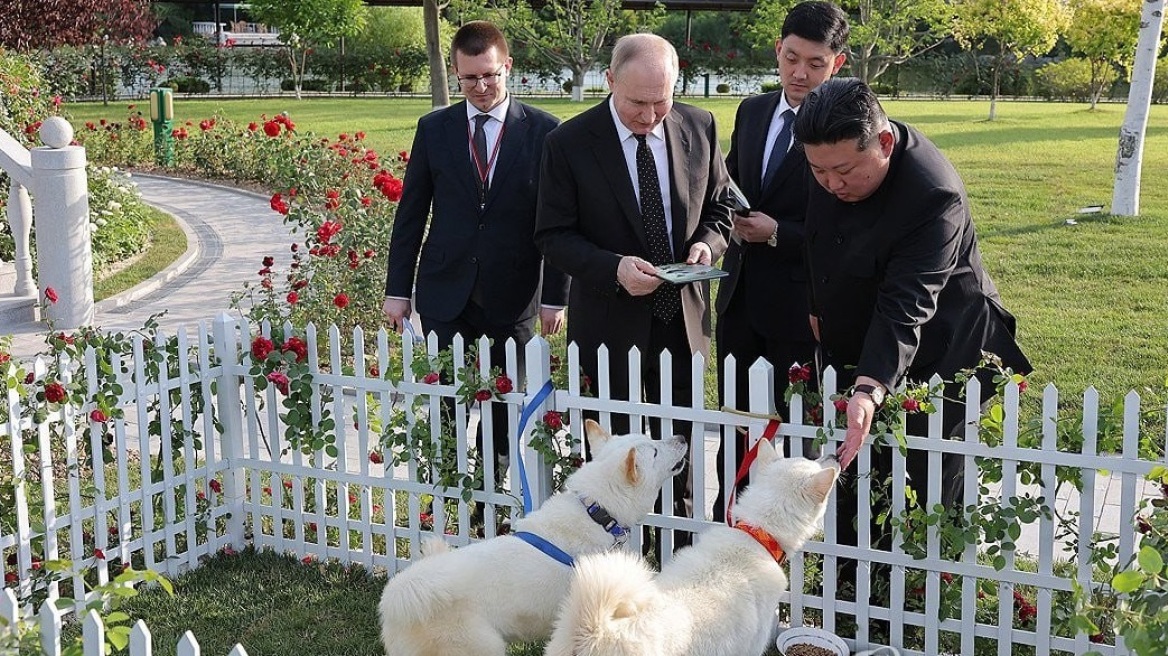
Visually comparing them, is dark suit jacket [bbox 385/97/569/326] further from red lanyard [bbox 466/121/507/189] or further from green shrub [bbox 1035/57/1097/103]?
green shrub [bbox 1035/57/1097/103]

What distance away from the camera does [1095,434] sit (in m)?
3.84

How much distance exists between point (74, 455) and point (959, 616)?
3267mm

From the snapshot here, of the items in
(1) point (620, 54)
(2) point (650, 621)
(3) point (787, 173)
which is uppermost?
(1) point (620, 54)

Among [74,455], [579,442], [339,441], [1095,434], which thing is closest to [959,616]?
[1095,434]

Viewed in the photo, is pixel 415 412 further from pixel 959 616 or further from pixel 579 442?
pixel 959 616

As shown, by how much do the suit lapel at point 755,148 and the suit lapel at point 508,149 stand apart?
0.96 meters

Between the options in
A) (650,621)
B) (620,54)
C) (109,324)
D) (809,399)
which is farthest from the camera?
(109,324)

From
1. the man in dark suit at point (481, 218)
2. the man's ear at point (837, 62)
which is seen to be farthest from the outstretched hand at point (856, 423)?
the man in dark suit at point (481, 218)

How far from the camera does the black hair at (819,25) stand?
482 centimetres

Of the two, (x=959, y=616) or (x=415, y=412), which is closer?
(x=959, y=616)

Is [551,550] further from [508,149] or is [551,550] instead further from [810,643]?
[508,149]

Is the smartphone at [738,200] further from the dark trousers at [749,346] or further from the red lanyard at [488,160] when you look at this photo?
the red lanyard at [488,160]

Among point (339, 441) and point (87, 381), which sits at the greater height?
point (87, 381)

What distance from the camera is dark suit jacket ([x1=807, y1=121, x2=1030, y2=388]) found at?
3.85m
